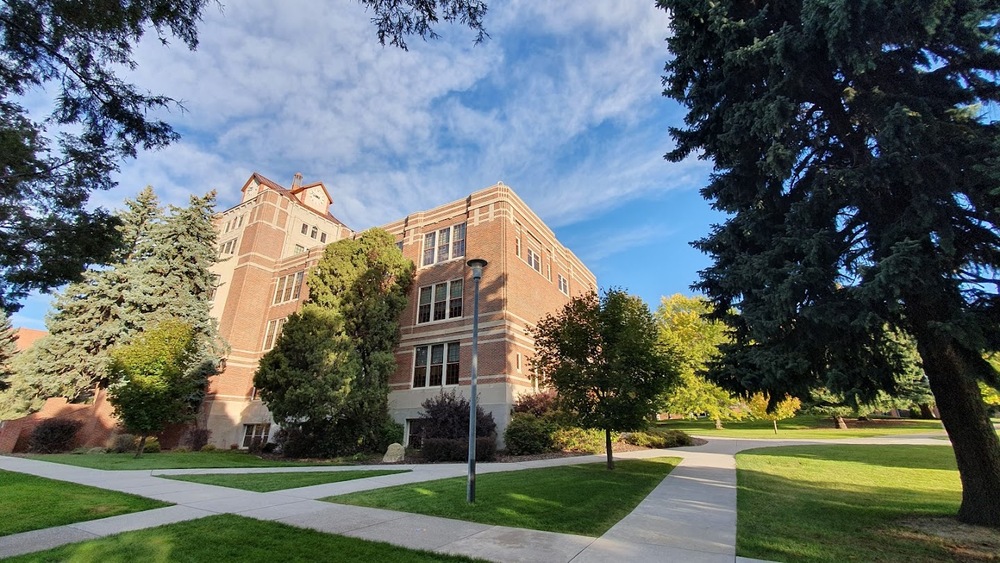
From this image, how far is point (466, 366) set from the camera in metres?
21.1

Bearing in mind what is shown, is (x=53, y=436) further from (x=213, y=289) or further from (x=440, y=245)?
(x=440, y=245)

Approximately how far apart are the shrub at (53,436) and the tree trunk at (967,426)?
34250 millimetres

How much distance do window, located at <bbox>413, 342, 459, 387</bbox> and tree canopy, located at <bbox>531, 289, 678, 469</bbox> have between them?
839cm

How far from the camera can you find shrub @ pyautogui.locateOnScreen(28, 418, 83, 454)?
22.4 meters

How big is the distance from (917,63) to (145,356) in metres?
25.7

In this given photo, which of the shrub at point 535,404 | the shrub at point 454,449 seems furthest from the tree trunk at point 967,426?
the shrub at point 535,404

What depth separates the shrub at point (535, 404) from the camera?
64.4 ft

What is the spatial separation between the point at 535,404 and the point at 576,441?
92.7 inches

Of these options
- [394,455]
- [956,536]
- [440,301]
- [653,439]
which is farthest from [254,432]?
[956,536]

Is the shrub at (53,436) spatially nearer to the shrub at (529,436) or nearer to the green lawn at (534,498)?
the shrub at (529,436)

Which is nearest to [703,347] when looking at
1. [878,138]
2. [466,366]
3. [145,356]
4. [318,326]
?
[466,366]

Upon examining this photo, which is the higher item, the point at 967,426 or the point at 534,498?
the point at 967,426

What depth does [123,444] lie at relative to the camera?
22531 mm

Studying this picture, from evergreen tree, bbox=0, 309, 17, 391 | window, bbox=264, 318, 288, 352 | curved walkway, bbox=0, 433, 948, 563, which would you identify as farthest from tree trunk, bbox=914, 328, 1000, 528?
evergreen tree, bbox=0, 309, 17, 391
